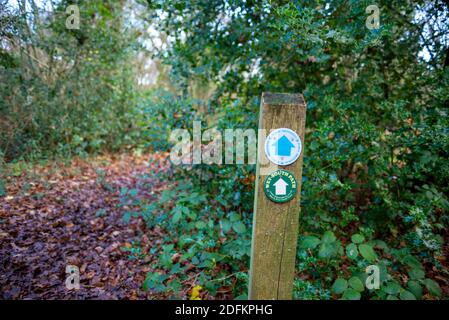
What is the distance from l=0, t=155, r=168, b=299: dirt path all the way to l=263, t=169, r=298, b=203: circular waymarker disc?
1.84 m

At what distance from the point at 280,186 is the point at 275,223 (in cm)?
23

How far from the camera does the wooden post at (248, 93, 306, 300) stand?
5.57ft

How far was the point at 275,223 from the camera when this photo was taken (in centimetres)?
178

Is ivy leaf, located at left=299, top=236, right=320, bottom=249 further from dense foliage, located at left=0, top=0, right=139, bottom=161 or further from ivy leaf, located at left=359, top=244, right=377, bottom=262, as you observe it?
dense foliage, located at left=0, top=0, right=139, bottom=161

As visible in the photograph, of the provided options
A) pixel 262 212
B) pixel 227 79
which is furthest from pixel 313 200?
pixel 227 79

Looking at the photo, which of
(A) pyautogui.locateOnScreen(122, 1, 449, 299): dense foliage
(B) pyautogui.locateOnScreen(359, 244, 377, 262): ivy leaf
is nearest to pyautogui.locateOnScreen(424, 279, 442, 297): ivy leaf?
(A) pyautogui.locateOnScreen(122, 1, 449, 299): dense foliage

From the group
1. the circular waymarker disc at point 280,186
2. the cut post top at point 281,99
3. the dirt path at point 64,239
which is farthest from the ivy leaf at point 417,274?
the dirt path at point 64,239

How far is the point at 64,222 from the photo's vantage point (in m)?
3.87

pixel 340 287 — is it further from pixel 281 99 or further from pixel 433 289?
pixel 281 99

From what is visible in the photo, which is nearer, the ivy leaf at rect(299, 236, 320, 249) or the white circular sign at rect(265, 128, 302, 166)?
the white circular sign at rect(265, 128, 302, 166)

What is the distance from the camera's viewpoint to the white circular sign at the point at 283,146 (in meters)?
1.70

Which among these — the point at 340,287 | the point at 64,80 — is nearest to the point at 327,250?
the point at 340,287

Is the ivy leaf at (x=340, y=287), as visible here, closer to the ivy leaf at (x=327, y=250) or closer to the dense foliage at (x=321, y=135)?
the dense foliage at (x=321, y=135)

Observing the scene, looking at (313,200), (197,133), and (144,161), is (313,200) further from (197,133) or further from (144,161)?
(144,161)
